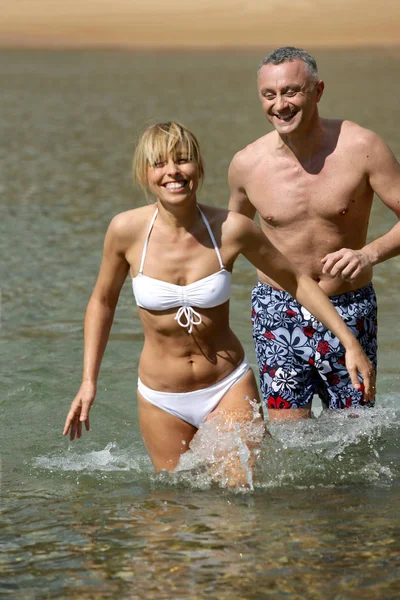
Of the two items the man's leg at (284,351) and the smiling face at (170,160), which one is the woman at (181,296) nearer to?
the smiling face at (170,160)

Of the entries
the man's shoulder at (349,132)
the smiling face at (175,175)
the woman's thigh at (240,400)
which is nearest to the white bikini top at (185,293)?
the smiling face at (175,175)

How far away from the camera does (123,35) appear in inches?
1857

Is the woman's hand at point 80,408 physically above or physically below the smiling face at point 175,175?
below

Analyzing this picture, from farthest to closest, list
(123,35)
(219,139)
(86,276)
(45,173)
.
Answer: (123,35), (219,139), (45,173), (86,276)

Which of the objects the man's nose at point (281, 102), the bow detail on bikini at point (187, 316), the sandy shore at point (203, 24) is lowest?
the bow detail on bikini at point (187, 316)

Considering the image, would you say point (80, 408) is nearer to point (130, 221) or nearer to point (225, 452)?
point (225, 452)

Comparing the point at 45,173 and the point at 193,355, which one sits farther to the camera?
the point at 45,173

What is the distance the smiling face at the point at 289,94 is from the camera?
17.4 feet

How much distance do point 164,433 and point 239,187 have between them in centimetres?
142

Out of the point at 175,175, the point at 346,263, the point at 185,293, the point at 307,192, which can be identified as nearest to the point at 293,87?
the point at 307,192

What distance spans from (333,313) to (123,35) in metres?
43.9

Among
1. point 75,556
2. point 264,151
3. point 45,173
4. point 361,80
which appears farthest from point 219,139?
point 75,556

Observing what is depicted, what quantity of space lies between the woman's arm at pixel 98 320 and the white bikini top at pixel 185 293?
153 mm

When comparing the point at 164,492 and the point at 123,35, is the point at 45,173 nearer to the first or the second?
the point at 164,492
